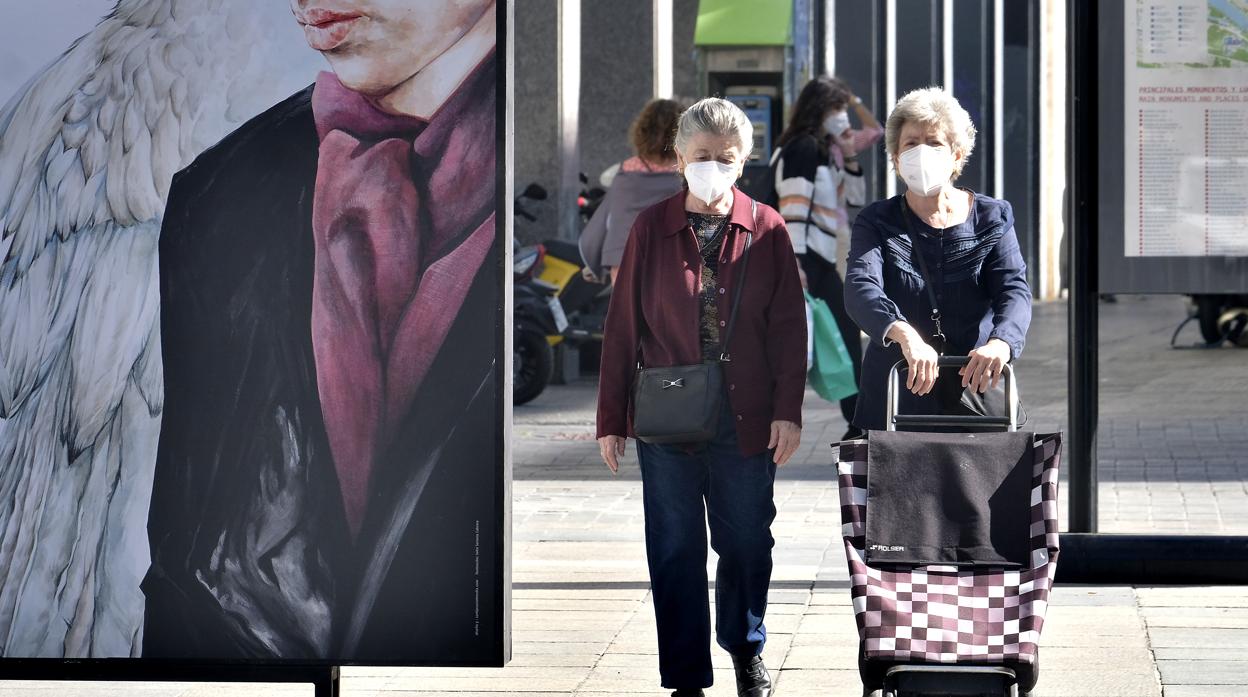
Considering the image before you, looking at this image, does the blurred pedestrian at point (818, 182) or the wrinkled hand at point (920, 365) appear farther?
the blurred pedestrian at point (818, 182)

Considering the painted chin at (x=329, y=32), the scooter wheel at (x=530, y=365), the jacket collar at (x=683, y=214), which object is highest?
the painted chin at (x=329, y=32)

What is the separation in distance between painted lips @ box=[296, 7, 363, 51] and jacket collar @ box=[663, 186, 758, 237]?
1018 mm

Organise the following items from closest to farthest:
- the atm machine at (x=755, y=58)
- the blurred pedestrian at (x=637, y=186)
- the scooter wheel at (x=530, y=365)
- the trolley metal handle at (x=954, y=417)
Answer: the trolley metal handle at (x=954, y=417), the blurred pedestrian at (x=637, y=186), the scooter wheel at (x=530, y=365), the atm machine at (x=755, y=58)

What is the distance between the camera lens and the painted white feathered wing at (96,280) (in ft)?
14.1

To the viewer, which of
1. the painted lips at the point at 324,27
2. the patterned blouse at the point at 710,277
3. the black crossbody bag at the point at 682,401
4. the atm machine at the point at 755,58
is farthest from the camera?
the atm machine at the point at 755,58

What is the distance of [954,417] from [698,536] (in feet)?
2.58

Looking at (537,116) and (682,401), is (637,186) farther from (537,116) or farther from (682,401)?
(537,116)

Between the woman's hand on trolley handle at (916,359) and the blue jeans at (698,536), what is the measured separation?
18.8 inches

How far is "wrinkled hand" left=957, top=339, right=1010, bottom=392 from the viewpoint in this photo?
4.54 m

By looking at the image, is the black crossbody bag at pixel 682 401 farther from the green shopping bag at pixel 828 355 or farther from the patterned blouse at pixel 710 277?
the green shopping bag at pixel 828 355

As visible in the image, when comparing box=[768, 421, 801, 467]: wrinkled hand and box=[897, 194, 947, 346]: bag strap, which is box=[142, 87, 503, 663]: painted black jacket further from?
box=[897, 194, 947, 346]: bag strap

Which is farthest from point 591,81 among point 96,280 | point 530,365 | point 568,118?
point 96,280

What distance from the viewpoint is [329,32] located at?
14.1 feet

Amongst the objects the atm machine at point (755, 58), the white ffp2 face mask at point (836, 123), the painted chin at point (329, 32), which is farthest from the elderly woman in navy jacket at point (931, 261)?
the atm machine at point (755, 58)
